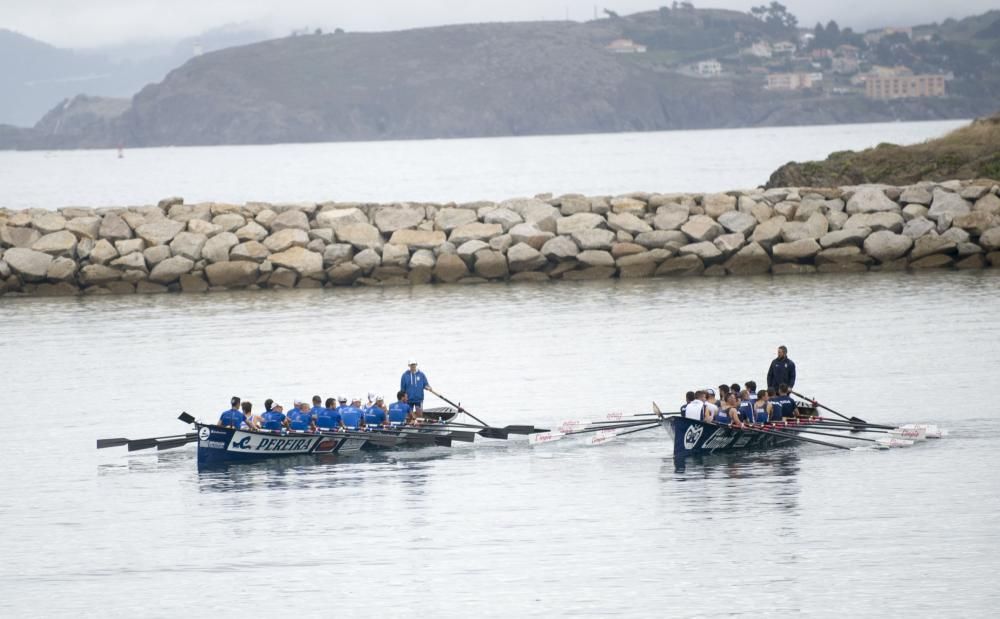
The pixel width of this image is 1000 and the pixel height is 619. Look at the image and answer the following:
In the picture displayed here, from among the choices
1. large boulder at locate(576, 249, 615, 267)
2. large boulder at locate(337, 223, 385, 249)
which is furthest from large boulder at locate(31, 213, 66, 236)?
large boulder at locate(576, 249, 615, 267)

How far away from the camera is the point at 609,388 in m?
40.7

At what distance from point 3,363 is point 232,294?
14314 mm

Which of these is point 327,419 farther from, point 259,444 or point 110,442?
point 110,442

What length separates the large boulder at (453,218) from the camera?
6266 centimetres

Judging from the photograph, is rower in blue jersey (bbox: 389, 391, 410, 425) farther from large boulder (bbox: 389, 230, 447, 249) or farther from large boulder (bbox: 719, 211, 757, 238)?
large boulder (bbox: 719, 211, 757, 238)

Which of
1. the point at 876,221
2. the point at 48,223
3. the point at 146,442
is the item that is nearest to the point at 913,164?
the point at 876,221

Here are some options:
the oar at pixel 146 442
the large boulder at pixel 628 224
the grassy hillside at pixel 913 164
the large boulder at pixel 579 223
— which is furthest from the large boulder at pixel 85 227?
the grassy hillside at pixel 913 164

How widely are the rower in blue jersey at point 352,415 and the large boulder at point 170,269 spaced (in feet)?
93.3

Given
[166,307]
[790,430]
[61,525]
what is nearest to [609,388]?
[790,430]

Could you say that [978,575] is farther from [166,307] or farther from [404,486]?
[166,307]

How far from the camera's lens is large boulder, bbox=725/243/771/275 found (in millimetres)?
60969

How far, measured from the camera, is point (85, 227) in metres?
62.9

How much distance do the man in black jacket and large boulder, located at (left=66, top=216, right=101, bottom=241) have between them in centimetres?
3524

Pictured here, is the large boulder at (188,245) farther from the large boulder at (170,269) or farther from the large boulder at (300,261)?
the large boulder at (300,261)
